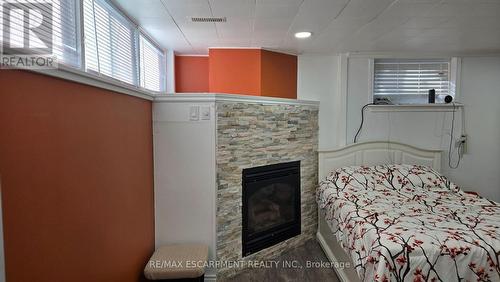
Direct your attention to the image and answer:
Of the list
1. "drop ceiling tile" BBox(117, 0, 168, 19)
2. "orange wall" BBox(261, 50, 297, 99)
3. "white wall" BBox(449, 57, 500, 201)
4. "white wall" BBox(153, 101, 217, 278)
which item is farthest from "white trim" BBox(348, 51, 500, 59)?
"drop ceiling tile" BBox(117, 0, 168, 19)

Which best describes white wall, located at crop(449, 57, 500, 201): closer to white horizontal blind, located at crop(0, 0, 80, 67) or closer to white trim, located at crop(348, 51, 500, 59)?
white trim, located at crop(348, 51, 500, 59)

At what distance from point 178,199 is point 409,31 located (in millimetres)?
2598

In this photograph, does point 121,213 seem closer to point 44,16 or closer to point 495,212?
point 44,16

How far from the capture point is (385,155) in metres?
3.37

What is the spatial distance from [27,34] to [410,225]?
2.42m

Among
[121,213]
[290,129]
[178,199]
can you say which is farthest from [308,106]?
[121,213]

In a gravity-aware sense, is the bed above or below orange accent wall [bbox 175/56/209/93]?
below

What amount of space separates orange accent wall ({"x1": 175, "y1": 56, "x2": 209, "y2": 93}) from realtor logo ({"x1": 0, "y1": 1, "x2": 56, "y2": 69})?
7.15 ft

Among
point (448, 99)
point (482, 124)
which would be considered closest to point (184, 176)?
point (448, 99)

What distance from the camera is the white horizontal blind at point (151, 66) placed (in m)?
2.67

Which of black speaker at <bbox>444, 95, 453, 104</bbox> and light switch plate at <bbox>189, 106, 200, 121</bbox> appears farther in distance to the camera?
black speaker at <bbox>444, 95, 453, 104</bbox>

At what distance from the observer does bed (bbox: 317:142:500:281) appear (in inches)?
61.6

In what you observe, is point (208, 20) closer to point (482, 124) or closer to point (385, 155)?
point (385, 155)

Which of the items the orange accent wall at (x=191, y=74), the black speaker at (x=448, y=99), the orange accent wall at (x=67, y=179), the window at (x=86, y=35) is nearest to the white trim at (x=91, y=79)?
the orange accent wall at (x=67, y=179)
